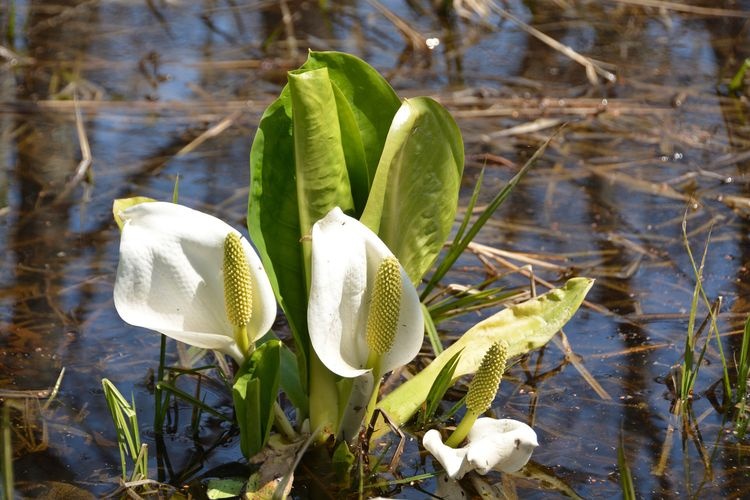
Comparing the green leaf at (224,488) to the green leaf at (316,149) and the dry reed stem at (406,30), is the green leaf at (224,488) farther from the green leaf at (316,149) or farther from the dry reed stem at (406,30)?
the dry reed stem at (406,30)

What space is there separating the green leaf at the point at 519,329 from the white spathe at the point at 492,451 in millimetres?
268

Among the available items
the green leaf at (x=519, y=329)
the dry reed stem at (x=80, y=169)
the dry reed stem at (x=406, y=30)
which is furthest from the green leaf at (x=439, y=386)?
the dry reed stem at (x=406, y=30)

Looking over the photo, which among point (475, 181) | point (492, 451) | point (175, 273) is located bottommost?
point (475, 181)

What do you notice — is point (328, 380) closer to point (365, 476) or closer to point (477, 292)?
point (365, 476)

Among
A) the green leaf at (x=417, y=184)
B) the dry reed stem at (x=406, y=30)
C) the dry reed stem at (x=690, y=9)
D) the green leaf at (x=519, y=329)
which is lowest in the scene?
the dry reed stem at (x=406, y=30)

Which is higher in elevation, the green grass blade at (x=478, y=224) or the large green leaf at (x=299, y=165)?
the large green leaf at (x=299, y=165)

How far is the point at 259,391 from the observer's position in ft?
6.23

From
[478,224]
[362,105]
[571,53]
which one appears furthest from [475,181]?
[362,105]

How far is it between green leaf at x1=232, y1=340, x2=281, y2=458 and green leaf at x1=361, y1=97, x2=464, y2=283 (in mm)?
315

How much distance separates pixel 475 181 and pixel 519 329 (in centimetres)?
123

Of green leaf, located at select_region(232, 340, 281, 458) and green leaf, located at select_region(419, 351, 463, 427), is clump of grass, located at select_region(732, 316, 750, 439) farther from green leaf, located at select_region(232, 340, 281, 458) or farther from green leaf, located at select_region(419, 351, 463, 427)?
green leaf, located at select_region(232, 340, 281, 458)

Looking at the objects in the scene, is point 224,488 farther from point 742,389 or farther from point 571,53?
point 571,53

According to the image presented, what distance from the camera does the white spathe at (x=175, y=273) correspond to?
1879 millimetres

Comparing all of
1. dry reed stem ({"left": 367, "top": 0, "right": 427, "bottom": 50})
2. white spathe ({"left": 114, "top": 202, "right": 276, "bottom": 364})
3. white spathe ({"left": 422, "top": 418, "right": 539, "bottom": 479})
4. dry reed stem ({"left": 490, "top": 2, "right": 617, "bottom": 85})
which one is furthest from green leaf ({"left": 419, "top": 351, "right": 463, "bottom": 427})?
dry reed stem ({"left": 367, "top": 0, "right": 427, "bottom": 50})
